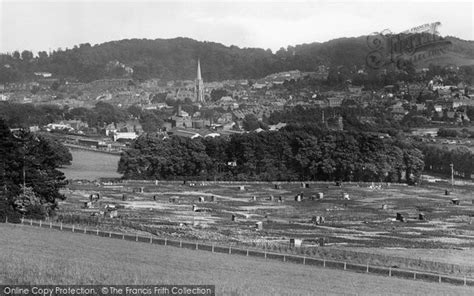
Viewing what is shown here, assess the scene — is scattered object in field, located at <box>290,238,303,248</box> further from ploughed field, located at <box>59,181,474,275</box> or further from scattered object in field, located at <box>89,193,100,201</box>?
scattered object in field, located at <box>89,193,100,201</box>

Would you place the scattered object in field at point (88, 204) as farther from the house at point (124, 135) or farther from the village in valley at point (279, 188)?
the house at point (124, 135)

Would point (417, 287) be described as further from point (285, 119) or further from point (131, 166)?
point (285, 119)

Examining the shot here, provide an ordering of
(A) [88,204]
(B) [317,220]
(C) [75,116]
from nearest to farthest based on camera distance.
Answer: (B) [317,220] < (A) [88,204] < (C) [75,116]

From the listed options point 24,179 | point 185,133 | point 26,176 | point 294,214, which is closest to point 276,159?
point 294,214

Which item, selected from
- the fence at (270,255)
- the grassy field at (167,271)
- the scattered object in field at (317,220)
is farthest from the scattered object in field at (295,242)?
the scattered object in field at (317,220)

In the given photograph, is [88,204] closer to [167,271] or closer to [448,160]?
[167,271]

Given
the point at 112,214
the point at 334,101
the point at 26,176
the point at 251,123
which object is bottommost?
the point at 112,214

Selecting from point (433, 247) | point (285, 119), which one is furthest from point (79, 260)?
point (285, 119)
